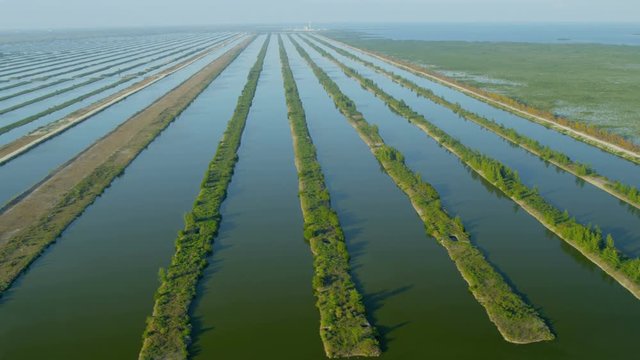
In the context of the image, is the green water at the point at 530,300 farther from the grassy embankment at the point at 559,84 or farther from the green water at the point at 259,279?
the grassy embankment at the point at 559,84

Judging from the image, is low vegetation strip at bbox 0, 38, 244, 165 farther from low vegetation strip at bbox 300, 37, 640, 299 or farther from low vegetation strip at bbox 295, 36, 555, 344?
low vegetation strip at bbox 300, 37, 640, 299

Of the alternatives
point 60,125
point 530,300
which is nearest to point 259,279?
point 530,300

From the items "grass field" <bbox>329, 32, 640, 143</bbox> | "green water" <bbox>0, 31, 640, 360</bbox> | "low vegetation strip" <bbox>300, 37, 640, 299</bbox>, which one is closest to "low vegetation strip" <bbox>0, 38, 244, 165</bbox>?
"green water" <bbox>0, 31, 640, 360</bbox>

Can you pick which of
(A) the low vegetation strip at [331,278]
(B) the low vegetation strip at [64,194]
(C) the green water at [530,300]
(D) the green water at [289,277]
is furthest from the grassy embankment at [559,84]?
(B) the low vegetation strip at [64,194]

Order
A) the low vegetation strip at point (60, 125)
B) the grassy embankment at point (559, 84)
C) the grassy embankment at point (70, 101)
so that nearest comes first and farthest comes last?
the low vegetation strip at point (60, 125) < the grassy embankment at point (559, 84) < the grassy embankment at point (70, 101)

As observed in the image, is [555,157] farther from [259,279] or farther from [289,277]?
[259,279]

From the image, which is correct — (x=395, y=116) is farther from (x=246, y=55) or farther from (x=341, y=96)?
Result: (x=246, y=55)
